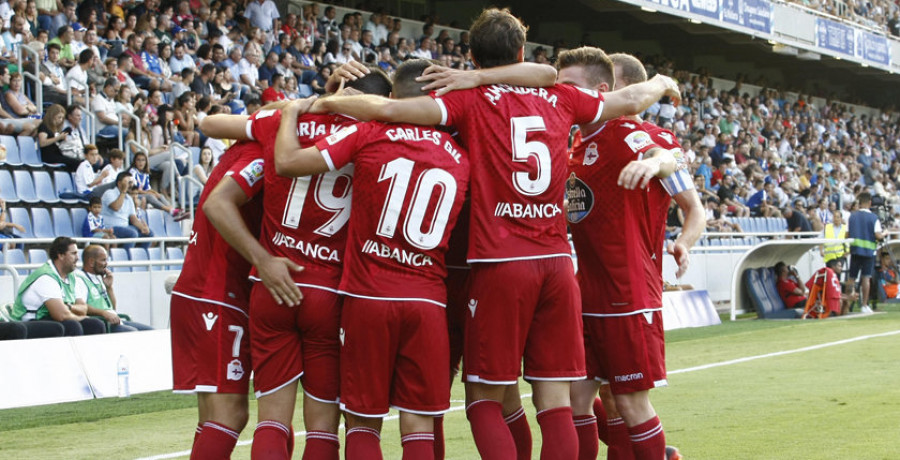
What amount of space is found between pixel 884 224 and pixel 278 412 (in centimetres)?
2919

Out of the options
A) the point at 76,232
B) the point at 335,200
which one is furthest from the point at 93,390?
the point at 335,200

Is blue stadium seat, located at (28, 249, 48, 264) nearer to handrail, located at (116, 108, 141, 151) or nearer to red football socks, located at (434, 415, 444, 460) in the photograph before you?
handrail, located at (116, 108, 141, 151)

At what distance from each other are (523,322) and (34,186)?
441 inches

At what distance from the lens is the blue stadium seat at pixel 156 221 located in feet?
50.6

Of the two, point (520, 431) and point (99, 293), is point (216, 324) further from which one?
point (99, 293)

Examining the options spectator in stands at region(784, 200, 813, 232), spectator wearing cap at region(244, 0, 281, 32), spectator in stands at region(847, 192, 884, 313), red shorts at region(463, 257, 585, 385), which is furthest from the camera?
spectator in stands at region(784, 200, 813, 232)

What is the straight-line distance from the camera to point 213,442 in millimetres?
5039

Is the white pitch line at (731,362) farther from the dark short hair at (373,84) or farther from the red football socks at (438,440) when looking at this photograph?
the dark short hair at (373,84)

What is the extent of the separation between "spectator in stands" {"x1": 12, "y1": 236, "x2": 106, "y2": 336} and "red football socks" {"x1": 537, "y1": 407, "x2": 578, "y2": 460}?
6784 millimetres

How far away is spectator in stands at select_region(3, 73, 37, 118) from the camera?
15109 mm

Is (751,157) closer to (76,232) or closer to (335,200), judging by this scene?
(76,232)

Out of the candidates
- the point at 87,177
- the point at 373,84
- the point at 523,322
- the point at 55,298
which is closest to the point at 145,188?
the point at 87,177

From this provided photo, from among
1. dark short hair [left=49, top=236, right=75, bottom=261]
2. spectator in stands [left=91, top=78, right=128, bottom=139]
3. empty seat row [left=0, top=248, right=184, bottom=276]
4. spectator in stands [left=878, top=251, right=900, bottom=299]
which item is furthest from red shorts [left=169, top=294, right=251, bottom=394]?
spectator in stands [left=878, top=251, right=900, bottom=299]

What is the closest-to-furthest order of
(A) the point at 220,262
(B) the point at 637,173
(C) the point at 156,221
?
(B) the point at 637,173, (A) the point at 220,262, (C) the point at 156,221
